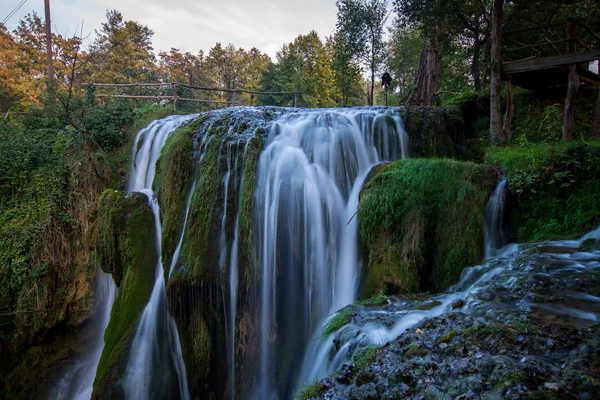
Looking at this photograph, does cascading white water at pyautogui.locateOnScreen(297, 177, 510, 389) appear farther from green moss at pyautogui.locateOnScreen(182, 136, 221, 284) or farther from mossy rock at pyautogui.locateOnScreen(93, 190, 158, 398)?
mossy rock at pyautogui.locateOnScreen(93, 190, 158, 398)

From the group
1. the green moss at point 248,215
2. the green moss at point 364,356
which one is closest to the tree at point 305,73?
the green moss at point 248,215

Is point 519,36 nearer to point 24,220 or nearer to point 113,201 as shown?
point 113,201

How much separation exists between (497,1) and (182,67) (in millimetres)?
39352

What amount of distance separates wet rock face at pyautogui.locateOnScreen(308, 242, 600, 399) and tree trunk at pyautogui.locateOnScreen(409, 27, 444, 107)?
1052 cm

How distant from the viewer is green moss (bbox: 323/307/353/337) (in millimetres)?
3885

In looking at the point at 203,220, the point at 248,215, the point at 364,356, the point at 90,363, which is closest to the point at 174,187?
the point at 203,220

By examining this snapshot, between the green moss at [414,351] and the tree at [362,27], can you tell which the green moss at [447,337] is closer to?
the green moss at [414,351]

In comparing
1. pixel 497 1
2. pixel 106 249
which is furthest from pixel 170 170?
pixel 497 1

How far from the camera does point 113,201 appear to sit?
729 centimetres

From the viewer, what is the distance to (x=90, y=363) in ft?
28.6

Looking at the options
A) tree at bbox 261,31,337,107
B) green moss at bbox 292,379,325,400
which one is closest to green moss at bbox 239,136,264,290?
green moss at bbox 292,379,325,400

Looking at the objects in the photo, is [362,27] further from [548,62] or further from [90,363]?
[90,363]

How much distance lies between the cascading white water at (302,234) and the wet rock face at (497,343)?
191 centimetres

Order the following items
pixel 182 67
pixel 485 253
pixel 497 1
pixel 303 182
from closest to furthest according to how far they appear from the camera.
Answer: pixel 485 253 → pixel 303 182 → pixel 497 1 → pixel 182 67
